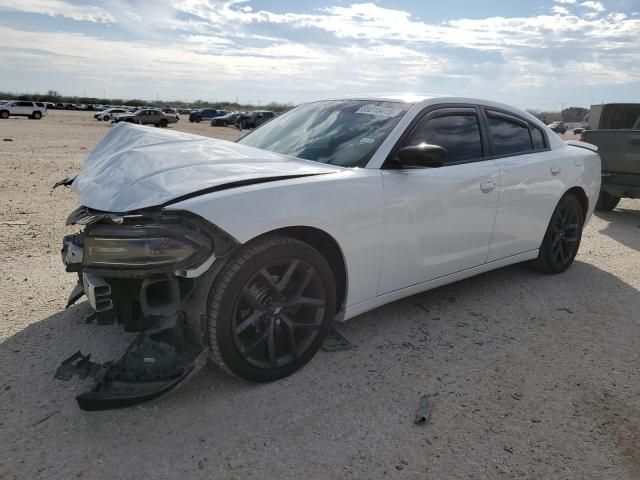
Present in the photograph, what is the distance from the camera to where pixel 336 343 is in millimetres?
3396

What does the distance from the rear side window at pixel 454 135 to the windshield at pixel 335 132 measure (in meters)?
0.20

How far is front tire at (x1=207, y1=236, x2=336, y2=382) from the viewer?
103 inches

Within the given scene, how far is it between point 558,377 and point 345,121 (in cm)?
218

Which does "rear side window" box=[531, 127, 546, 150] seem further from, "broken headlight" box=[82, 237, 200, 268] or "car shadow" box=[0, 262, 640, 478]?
"broken headlight" box=[82, 237, 200, 268]

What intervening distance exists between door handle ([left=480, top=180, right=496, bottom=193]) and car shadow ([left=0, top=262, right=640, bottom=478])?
0.97 metres

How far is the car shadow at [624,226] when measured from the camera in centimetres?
664

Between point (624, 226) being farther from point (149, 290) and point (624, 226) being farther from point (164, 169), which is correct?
point (149, 290)

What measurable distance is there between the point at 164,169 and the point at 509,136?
295 centimetres

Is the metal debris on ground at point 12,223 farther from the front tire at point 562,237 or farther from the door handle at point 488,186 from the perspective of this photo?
the front tire at point 562,237

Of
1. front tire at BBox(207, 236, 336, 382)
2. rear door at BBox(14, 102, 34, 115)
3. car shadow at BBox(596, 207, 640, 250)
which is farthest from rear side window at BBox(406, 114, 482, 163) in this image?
rear door at BBox(14, 102, 34, 115)

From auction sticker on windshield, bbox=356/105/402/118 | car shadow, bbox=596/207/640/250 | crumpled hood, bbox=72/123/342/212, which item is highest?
auction sticker on windshield, bbox=356/105/402/118

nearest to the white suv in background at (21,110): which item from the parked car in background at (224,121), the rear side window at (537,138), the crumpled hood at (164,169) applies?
the parked car in background at (224,121)

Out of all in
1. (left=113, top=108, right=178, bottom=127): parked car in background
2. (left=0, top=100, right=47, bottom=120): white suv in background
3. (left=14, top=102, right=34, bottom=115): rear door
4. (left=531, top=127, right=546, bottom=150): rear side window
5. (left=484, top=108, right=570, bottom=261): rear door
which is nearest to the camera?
(left=484, top=108, right=570, bottom=261): rear door

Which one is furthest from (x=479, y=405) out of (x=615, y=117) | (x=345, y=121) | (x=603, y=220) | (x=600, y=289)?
(x=615, y=117)
